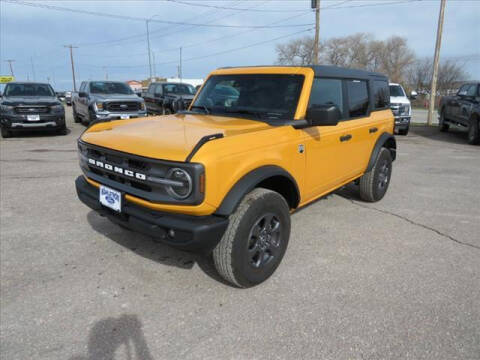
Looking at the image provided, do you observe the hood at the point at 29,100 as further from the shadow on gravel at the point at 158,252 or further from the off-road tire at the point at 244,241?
the off-road tire at the point at 244,241

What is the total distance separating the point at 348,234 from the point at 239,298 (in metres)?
1.79

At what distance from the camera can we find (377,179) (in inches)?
195

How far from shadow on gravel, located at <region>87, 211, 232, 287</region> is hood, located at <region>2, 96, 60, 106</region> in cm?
838

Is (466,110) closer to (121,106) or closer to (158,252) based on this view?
(121,106)

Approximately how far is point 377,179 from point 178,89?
1166 centimetres

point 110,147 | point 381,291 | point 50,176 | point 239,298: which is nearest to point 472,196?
point 381,291

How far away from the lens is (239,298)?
Answer: 2.81 meters

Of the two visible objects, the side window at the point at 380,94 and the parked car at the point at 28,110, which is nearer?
the side window at the point at 380,94

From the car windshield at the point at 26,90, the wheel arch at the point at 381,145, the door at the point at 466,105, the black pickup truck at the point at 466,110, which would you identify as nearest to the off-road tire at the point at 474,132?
the black pickup truck at the point at 466,110

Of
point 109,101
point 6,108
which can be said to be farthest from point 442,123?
point 6,108

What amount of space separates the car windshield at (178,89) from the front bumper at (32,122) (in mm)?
4730

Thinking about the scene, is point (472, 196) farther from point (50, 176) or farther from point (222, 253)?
point (50, 176)

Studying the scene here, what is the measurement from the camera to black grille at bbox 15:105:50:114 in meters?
10.5

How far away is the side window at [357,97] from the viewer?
420 cm
